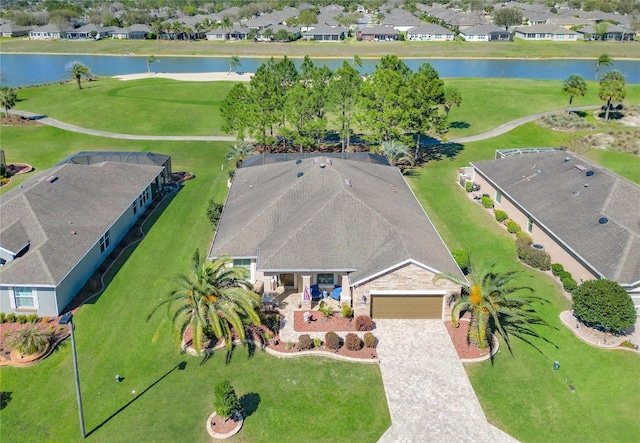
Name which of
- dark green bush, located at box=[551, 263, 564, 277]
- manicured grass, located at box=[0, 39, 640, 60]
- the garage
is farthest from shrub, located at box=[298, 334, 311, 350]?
manicured grass, located at box=[0, 39, 640, 60]

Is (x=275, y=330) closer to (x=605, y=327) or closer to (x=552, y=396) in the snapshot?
(x=552, y=396)

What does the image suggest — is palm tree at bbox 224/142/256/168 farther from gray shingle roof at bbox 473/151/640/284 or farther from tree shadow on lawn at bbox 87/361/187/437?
tree shadow on lawn at bbox 87/361/187/437

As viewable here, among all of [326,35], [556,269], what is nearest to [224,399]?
[556,269]

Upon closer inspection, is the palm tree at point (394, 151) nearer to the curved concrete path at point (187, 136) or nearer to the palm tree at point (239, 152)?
the palm tree at point (239, 152)

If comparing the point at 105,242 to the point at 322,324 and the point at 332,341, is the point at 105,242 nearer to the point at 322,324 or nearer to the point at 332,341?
the point at 322,324

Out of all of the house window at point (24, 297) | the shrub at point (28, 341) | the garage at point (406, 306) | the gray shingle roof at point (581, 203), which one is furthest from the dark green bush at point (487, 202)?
the house window at point (24, 297)

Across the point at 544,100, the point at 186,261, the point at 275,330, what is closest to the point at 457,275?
the point at 275,330
